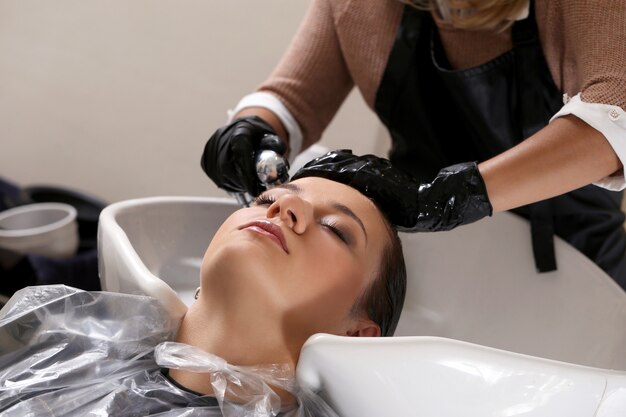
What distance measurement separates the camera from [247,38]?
1840 mm

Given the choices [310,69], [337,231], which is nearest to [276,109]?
[310,69]

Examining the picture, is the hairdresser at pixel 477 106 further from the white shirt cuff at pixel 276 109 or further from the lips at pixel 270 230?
the lips at pixel 270 230

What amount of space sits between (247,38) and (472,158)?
858mm

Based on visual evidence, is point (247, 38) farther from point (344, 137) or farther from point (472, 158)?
point (472, 158)

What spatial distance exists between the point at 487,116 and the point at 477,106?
22 mm

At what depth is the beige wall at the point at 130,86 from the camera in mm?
1841

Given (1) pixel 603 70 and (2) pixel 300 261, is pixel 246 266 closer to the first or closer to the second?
(2) pixel 300 261

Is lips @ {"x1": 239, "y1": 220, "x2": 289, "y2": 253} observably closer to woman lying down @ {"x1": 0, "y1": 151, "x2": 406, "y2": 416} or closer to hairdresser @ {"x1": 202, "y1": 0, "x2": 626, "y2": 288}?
woman lying down @ {"x1": 0, "y1": 151, "x2": 406, "y2": 416}

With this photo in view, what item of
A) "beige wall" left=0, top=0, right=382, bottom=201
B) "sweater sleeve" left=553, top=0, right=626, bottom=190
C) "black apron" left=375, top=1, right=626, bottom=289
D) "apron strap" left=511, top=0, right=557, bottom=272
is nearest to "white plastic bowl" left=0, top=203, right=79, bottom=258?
"beige wall" left=0, top=0, right=382, bottom=201

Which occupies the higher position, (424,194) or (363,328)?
(424,194)

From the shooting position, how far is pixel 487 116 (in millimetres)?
1128

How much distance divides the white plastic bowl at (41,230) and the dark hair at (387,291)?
1.13 meters

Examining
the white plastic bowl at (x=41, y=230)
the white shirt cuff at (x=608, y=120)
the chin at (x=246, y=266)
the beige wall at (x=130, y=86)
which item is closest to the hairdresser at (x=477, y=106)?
the white shirt cuff at (x=608, y=120)

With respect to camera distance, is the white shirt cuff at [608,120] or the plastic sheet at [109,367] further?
the white shirt cuff at [608,120]
